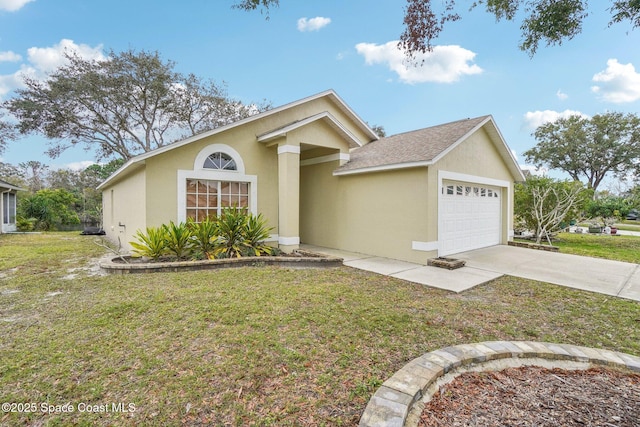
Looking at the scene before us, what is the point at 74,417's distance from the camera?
2.57 meters

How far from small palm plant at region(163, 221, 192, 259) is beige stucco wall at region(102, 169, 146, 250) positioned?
133 cm

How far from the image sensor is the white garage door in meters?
9.74

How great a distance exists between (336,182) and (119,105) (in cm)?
2020

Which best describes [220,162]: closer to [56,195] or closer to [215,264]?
[215,264]

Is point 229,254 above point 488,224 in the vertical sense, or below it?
below

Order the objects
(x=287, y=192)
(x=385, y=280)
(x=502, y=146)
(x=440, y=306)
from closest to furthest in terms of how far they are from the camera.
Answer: (x=440, y=306)
(x=385, y=280)
(x=287, y=192)
(x=502, y=146)

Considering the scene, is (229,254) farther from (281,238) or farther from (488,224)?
(488,224)

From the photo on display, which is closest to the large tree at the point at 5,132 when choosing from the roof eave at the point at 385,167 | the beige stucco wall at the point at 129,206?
the beige stucco wall at the point at 129,206

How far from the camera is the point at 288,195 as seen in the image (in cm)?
1006

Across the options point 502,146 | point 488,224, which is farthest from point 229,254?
point 502,146

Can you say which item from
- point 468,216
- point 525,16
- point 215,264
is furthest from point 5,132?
point 525,16

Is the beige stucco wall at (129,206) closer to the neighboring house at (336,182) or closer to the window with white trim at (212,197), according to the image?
the neighboring house at (336,182)

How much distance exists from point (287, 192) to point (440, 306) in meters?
6.15

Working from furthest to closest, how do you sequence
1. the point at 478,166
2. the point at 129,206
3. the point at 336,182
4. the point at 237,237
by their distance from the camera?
the point at 336,182 → the point at 478,166 → the point at 129,206 → the point at 237,237
